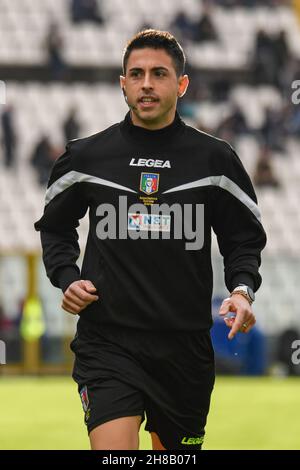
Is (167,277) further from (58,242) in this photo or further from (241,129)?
(241,129)

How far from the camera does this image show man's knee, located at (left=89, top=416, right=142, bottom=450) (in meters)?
4.84

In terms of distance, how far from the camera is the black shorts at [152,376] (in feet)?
16.7

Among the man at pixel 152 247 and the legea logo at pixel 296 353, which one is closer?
the man at pixel 152 247

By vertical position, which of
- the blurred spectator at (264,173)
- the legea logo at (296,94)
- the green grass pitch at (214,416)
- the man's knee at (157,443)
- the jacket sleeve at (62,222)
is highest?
the legea logo at (296,94)

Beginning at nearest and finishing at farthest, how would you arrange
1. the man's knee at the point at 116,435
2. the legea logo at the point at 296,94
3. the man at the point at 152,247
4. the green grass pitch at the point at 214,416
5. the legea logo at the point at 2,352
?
the man's knee at the point at 116,435
the man at the point at 152,247
the green grass pitch at the point at 214,416
the legea logo at the point at 2,352
the legea logo at the point at 296,94

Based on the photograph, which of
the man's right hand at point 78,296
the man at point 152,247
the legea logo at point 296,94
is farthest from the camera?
the legea logo at point 296,94

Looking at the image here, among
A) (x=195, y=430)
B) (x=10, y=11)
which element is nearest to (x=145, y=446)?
(x=195, y=430)

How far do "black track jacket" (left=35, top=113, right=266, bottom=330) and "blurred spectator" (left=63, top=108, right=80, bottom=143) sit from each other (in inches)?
737

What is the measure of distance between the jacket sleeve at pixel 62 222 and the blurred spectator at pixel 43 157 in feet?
58.4

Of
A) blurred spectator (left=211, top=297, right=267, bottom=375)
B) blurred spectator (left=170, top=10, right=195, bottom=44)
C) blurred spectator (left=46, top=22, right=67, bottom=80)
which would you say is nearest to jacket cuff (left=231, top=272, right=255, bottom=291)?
blurred spectator (left=211, top=297, right=267, bottom=375)

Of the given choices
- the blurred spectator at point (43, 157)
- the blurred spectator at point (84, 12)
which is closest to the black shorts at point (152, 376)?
the blurred spectator at point (43, 157)

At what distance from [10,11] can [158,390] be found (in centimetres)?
2364

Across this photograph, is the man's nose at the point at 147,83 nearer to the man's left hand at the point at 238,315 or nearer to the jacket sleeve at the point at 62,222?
the jacket sleeve at the point at 62,222

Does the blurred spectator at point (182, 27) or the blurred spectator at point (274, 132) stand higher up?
the blurred spectator at point (182, 27)
